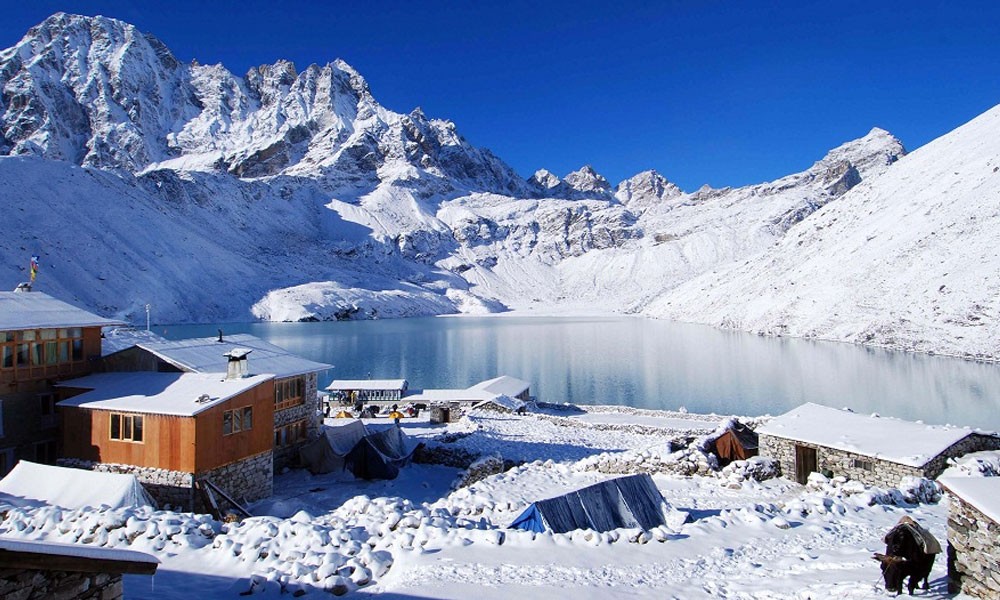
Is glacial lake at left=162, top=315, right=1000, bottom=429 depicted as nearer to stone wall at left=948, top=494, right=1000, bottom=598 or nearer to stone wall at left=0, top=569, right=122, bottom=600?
stone wall at left=948, top=494, right=1000, bottom=598

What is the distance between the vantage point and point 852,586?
9734 mm

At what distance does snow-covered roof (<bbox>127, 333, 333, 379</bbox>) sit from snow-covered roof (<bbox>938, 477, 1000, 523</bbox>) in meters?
21.3

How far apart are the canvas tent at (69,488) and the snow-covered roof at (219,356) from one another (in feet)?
23.7

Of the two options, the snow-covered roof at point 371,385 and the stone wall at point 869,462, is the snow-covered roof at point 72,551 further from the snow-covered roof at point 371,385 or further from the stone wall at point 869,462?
the snow-covered roof at point 371,385

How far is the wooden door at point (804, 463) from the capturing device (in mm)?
22062

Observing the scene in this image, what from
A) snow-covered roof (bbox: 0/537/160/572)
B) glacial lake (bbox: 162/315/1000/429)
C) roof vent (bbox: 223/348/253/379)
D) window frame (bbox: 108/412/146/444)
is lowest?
glacial lake (bbox: 162/315/1000/429)

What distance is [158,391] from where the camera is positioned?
20.9 meters

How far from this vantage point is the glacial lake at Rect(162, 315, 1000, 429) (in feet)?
171

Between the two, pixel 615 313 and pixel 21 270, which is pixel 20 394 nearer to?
pixel 21 270

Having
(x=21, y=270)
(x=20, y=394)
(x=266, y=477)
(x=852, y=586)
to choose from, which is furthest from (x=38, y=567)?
(x=21, y=270)

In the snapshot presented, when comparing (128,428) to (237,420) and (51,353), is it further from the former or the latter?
(51,353)

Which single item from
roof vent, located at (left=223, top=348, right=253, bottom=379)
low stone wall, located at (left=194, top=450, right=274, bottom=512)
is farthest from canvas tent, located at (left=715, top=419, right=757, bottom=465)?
roof vent, located at (left=223, top=348, right=253, bottom=379)

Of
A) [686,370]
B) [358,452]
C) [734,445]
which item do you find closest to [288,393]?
[358,452]

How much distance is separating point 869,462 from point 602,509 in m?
11.5
